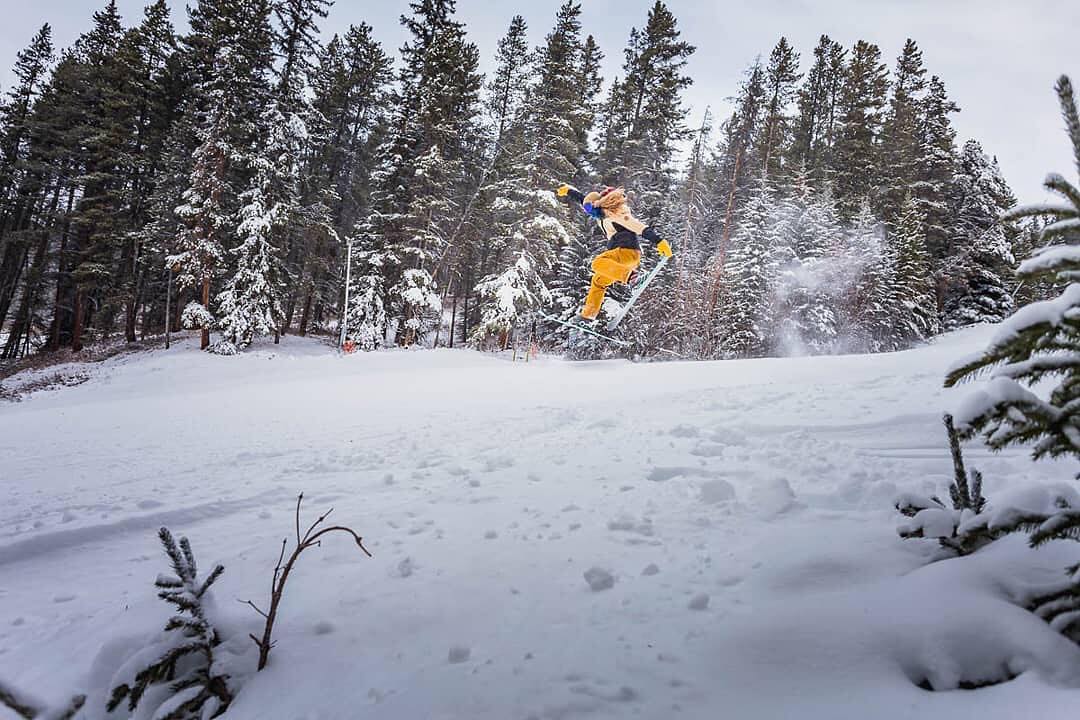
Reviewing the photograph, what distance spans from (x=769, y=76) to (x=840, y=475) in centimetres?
3141

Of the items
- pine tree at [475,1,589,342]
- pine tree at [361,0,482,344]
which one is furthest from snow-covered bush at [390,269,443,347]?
pine tree at [475,1,589,342]

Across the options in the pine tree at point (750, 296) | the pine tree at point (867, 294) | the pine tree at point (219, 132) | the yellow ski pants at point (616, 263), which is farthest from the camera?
the pine tree at point (867, 294)

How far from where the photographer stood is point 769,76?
28.0m

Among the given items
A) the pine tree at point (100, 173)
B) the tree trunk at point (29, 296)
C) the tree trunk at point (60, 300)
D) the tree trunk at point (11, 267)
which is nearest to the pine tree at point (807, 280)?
the pine tree at point (100, 173)

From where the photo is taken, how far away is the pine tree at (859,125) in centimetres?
2781

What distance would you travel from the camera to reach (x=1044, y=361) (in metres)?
1.55

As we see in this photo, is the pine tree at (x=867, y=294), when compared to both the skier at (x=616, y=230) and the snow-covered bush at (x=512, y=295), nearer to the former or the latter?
the snow-covered bush at (x=512, y=295)

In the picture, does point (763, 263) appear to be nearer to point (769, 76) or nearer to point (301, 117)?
point (769, 76)

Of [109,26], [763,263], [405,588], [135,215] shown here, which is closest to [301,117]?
[135,215]

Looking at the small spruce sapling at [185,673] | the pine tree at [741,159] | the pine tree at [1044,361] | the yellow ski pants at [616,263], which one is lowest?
the small spruce sapling at [185,673]

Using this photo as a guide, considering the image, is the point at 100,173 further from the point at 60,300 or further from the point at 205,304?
the point at 205,304

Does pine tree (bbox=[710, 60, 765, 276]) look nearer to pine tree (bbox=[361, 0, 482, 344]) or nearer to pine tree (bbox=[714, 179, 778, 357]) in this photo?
pine tree (bbox=[714, 179, 778, 357])

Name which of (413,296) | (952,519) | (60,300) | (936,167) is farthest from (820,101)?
(60,300)

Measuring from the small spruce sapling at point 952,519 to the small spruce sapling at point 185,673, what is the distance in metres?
2.70
